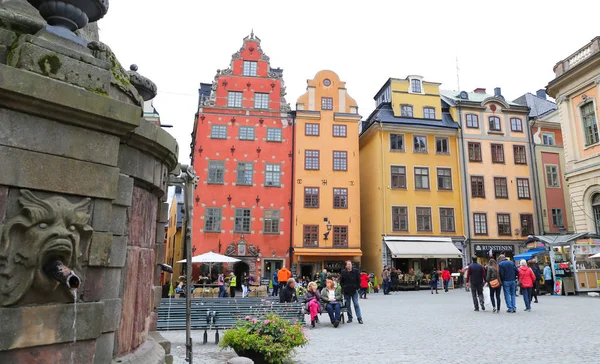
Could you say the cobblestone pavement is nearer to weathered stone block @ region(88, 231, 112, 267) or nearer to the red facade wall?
weathered stone block @ region(88, 231, 112, 267)

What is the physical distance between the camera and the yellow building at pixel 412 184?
31.6m

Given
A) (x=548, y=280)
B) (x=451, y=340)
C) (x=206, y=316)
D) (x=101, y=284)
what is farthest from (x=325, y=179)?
(x=101, y=284)

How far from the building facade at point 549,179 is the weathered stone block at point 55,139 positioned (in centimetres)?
3645

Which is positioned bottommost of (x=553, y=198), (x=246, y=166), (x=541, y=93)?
(x=553, y=198)

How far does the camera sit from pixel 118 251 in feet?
12.2

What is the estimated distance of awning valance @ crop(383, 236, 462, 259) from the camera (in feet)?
99.1

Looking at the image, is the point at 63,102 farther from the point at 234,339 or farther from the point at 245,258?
the point at 245,258

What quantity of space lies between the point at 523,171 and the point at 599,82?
1170 centimetres

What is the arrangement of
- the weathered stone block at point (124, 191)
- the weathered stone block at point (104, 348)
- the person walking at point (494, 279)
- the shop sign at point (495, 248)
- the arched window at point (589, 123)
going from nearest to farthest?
the weathered stone block at point (104, 348), the weathered stone block at point (124, 191), the person walking at point (494, 279), the arched window at point (589, 123), the shop sign at point (495, 248)

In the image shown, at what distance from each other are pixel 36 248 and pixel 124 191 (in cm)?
97

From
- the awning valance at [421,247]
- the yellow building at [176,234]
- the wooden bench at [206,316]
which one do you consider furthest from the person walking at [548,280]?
the yellow building at [176,234]

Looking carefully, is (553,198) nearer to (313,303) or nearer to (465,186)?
(465,186)

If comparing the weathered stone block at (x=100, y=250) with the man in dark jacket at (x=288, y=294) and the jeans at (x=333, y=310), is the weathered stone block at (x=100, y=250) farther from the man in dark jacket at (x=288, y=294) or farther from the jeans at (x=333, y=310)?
the man in dark jacket at (x=288, y=294)

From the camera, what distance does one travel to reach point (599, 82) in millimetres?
24359
